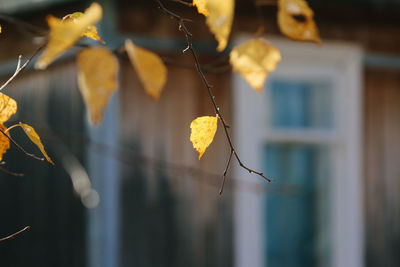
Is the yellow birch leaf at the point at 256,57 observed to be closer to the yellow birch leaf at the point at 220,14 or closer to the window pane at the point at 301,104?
the yellow birch leaf at the point at 220,14

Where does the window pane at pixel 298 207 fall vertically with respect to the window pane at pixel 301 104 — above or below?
below

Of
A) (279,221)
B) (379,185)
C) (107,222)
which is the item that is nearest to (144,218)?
(107,222)

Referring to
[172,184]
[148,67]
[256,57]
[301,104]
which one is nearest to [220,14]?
[148,67]

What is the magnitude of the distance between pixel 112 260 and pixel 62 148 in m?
0.69

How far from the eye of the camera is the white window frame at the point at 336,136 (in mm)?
3459

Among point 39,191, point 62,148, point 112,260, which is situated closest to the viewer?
point 112,260

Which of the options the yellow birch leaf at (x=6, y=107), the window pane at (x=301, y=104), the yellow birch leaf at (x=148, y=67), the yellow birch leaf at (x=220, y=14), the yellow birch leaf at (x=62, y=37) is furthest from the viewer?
the window pane at (x=301, y=104)

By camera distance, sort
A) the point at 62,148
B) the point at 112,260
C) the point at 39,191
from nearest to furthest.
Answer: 1. the point at 112,260
2. the point at 62,148
3. the point at 39,191

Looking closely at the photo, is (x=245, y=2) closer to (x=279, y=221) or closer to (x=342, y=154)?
(x=342, y=154)

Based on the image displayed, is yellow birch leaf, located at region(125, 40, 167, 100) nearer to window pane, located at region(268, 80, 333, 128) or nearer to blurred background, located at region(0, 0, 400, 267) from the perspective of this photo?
blurred background, located at region(0, 0, 400, 267)

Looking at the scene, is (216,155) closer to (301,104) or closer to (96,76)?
(301,104)

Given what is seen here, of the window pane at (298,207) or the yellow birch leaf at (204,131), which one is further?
the window pane at (298,207)

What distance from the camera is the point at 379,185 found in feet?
12.2

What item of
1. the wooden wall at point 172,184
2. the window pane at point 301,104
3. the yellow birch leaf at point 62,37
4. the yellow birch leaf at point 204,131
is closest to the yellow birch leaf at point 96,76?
the yellow birch leaf at point 62,37
